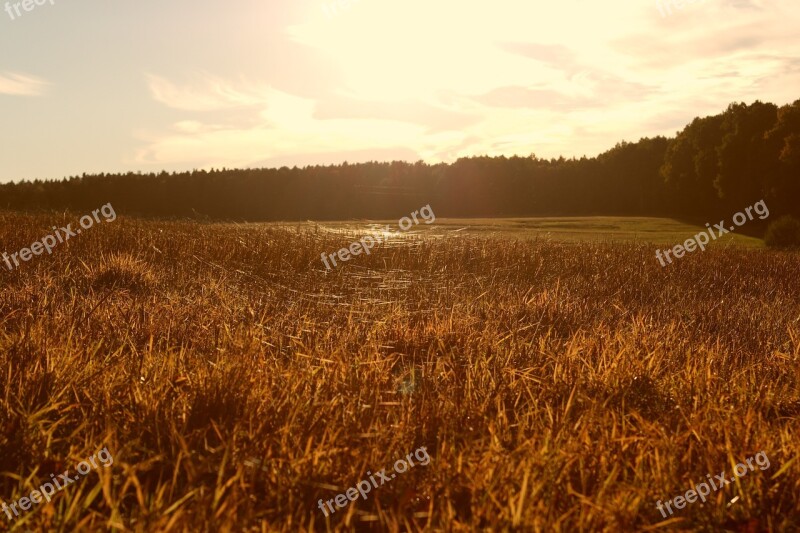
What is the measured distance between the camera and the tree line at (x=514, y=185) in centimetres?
3812

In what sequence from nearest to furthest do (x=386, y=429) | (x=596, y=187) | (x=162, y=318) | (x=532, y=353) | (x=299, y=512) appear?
1. (x=299, y=512)
2. (x=386, y=429)
3. (x=532, y=353)
4. (x=162, y=318)
5. (x=596, y=187)

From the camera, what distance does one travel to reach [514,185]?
49.0 m

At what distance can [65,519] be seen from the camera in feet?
7.59

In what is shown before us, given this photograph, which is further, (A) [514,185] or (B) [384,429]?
(A) [514,185]

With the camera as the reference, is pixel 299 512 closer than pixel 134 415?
Yes

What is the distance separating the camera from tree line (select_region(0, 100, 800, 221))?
125ft

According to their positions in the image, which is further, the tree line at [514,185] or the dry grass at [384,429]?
the tree line at [514,185]

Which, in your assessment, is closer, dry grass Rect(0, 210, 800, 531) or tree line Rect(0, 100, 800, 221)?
dry grass Rect(0, 210, 800, 531)

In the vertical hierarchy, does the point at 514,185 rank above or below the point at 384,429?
above

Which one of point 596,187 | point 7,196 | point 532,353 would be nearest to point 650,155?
point 596,187

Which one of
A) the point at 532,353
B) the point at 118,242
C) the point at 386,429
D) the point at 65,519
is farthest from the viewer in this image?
the point at 118,242

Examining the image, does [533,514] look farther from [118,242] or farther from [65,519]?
[118,242]

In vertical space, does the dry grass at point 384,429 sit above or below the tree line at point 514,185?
below

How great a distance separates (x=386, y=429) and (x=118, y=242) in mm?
11843
